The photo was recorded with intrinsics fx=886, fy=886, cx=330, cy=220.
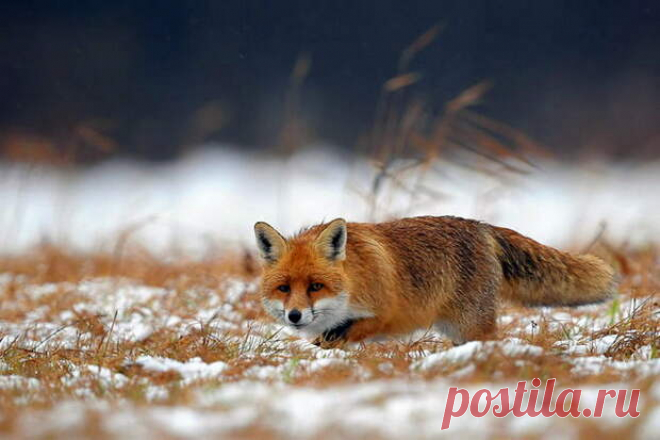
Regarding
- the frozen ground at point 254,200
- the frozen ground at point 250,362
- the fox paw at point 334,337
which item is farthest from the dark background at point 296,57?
the fox paw at point 334,337

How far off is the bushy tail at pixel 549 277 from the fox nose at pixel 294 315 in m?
1.43

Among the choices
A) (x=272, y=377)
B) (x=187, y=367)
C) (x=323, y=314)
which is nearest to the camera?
(x=272, y=377)

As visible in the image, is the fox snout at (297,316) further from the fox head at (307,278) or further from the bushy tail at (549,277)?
the bushy tail at (549,277)

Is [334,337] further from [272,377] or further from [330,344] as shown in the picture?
[272,377]

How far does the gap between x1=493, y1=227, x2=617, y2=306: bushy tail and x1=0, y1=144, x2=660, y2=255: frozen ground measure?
2.61 m


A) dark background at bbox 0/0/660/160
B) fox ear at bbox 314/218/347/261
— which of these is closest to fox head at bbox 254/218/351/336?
fox ear at bbox 314/218/347/261

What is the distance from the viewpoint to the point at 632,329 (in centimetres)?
553

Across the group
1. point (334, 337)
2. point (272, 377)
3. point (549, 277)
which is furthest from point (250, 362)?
point (549, 277)

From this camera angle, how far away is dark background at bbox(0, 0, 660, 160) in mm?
23750

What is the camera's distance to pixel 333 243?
18.3ft

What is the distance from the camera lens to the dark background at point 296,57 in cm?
2375

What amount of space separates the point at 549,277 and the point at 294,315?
5.65 feet

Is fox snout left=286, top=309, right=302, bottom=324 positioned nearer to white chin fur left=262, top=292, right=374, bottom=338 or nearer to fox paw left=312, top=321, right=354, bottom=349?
white chin fur left=262, top=292, right=374, bottom=338

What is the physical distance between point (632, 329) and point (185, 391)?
9.54 ft
